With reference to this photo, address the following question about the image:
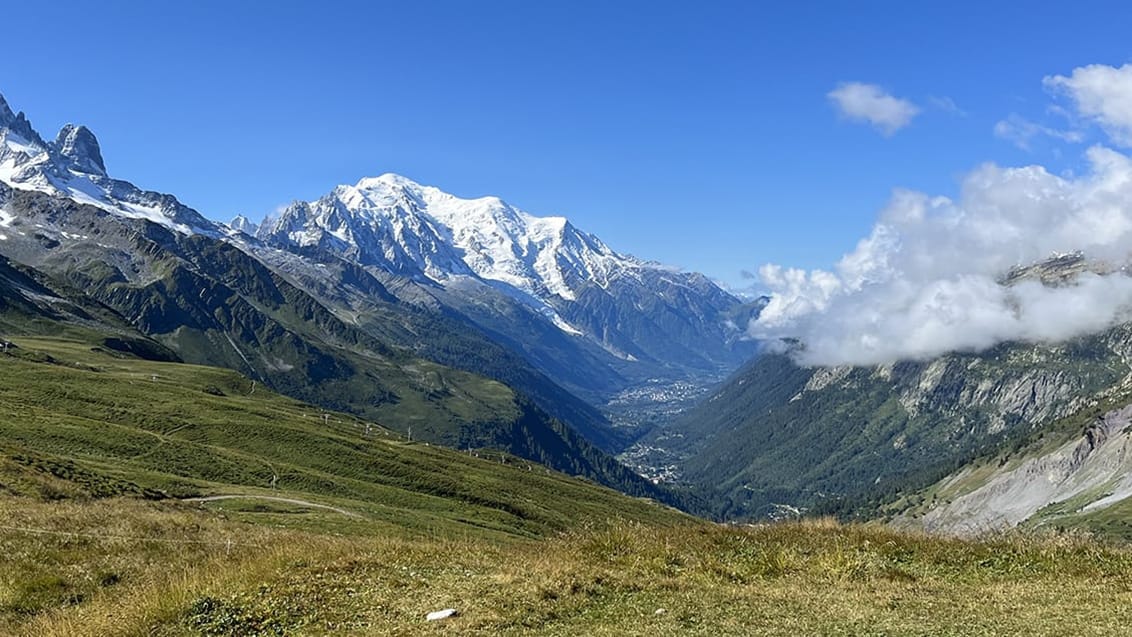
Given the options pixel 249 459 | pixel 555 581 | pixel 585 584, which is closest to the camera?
pixel 555 581

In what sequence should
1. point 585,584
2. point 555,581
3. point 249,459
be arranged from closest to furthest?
1. point 555,581
2. point 585,584
3. point 249,459

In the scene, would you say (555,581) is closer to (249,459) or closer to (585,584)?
(585,584)

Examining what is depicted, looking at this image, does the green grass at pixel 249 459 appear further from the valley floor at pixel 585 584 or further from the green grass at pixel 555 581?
the valley floor at pixel 585 584

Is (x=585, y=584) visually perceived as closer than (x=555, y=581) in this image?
No

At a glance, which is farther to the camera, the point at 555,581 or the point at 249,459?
the point at 249,459

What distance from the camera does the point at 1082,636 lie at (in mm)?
15859

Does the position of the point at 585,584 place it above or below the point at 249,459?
above

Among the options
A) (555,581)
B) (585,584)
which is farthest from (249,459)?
(585,584)

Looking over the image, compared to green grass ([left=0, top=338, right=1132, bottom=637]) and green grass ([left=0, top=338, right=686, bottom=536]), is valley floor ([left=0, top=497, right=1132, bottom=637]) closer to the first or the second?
green grass ([left=0, top=338, right=1132, bottom=637])

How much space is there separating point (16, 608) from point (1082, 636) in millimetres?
25808

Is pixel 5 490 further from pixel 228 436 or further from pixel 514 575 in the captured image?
pixel 228 436

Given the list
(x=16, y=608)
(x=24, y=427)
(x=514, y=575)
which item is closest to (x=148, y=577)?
Answer: (x=16, y=608)

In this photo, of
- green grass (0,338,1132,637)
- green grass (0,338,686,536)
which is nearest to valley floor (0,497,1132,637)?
green grass (0,338,1132,637)

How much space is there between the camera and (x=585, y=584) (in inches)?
828
